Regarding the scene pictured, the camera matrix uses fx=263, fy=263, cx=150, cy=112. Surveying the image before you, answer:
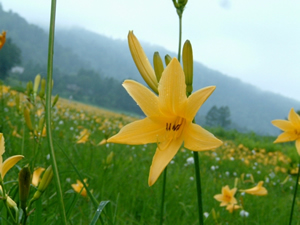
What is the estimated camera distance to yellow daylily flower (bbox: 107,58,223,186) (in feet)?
1.52

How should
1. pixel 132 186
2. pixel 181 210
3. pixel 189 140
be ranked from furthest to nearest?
pixel 132 186 < pixel 181 210 < pixel 189 140

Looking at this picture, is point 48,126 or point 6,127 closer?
point 48,126

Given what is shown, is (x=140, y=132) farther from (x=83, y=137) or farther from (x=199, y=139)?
(x=83, y=137)

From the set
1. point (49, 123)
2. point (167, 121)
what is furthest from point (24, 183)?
point (167, 121)

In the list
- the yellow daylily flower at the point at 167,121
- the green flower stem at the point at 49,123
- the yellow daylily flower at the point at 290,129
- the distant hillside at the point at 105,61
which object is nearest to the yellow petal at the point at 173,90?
the yellow daylily flower at the point at 167,121

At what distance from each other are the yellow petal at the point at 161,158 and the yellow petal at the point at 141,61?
126 mm

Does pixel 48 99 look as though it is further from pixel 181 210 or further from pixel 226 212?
pixel 226 212

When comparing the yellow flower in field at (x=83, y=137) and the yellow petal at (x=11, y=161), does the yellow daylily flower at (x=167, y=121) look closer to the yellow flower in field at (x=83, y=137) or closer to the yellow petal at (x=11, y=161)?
the yellow petal at (x=11, y=161)

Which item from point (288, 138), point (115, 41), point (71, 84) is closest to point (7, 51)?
point (71, 84)

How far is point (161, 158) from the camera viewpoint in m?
0.48

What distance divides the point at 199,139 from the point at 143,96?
0.46 feet

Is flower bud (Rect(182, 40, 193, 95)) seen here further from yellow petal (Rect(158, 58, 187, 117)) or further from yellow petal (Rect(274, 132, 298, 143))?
yellow petal (Rect(274, 132, 298, 143))

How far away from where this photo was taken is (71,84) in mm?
55750

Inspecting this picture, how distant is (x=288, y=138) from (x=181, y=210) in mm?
814
